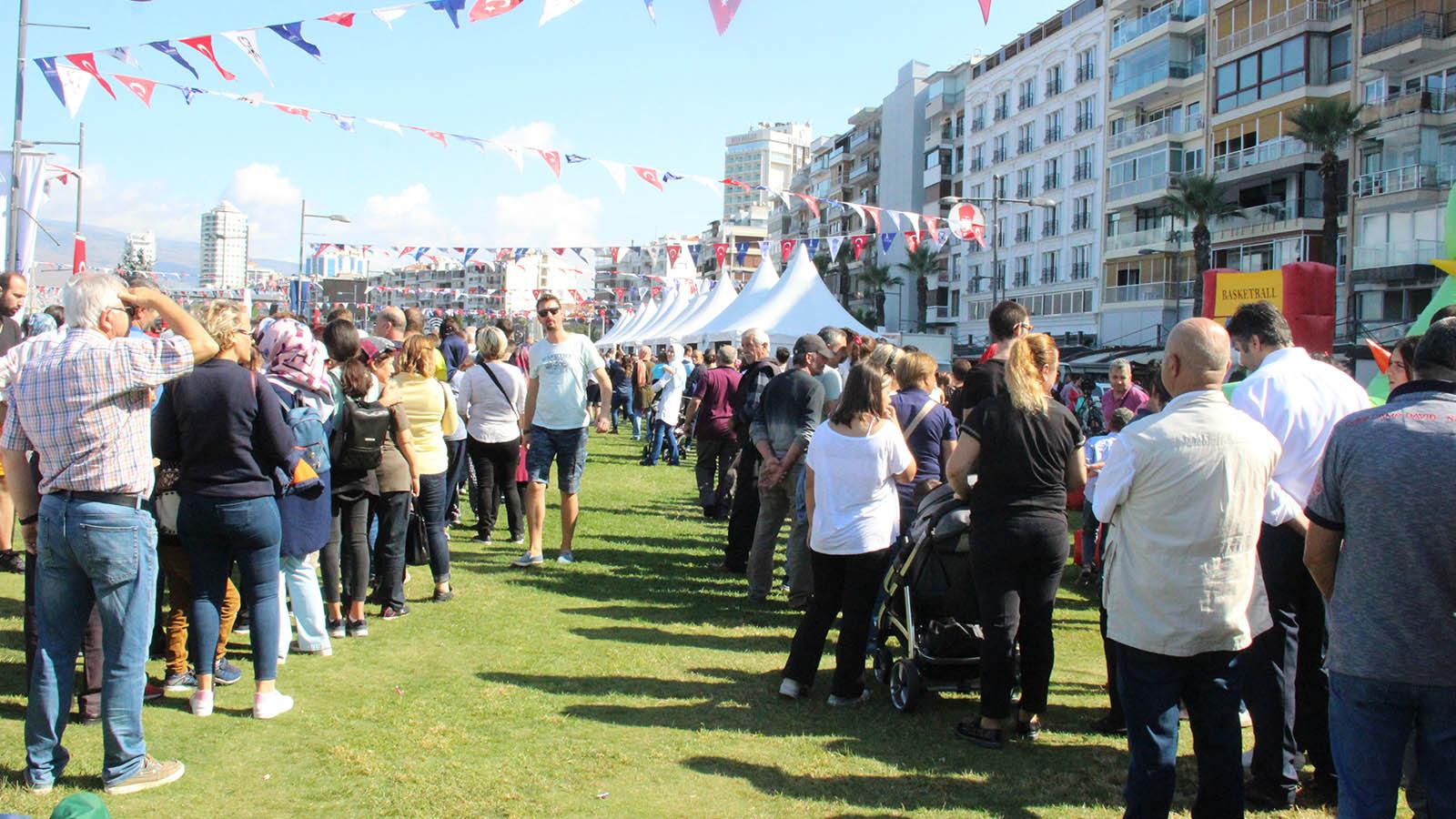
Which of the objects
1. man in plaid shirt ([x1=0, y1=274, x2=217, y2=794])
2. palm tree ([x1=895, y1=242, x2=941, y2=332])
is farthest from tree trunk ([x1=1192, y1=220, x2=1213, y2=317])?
man in plaid shirt ([x1=0, y1=274, x2=217, y2=794])

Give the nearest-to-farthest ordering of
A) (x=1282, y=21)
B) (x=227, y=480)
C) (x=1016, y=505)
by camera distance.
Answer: (x=227, y=480) → (x=1016, y=505) → (x=1282, y=21)

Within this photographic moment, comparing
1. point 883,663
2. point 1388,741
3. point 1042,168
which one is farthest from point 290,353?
point 1042,168

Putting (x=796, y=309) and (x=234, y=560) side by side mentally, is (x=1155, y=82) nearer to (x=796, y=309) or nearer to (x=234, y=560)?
(x=796, y=309)

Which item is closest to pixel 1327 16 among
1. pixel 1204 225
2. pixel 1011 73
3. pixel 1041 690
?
pixel 1204 225

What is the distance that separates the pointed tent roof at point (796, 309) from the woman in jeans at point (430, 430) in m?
11.3

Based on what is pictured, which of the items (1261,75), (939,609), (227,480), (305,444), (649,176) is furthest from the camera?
(1261,75)

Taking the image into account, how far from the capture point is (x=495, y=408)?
356 inches

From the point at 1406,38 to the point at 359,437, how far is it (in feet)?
132

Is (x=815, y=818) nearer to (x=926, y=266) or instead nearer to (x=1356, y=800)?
(x=1356, y=800)

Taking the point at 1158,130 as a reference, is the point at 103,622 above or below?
below

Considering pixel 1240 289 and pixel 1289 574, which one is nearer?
pixel 1289 574

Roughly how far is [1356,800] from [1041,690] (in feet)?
6.88

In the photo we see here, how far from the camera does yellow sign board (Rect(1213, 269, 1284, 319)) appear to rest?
9781mm

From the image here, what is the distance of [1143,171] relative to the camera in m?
49.8
